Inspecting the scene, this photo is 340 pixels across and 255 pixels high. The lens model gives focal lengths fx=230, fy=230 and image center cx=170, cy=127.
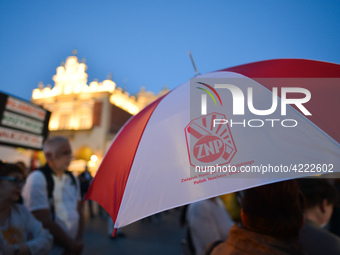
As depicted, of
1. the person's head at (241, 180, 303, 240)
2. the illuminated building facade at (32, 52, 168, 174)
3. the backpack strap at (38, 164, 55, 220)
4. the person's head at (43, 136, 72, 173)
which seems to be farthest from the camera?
the illuminated building facade at (32, 52, 168, 174)

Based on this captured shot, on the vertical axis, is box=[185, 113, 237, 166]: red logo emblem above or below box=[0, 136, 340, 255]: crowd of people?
above

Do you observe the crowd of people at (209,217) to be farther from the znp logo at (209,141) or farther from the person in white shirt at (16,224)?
the znp logo at (209,141)

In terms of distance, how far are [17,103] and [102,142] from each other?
19.6 meters

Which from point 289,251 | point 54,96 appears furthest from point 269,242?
point 54,96

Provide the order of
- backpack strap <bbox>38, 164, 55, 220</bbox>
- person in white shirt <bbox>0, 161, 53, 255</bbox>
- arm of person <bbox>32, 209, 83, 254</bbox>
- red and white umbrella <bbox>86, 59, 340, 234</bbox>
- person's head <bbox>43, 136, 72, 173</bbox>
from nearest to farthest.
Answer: red and white umbrella <bbox>86, 59, 340, 234</bbox>, person in white shirt <bbox>0, 161, 53, 255</bbox>, arm of person <bbox>32, 209, 83, 254</bbox>, backpack strap <bbox>38, 164, 55, 220</bbox>, person's head <bbox>43, 136, 72, 173</bbox>

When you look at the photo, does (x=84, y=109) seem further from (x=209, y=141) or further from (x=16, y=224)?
(x=209, y=141)

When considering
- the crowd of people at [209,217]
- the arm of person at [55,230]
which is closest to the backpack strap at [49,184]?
the crowd of people at [209,217]

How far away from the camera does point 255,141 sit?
1.05 metres

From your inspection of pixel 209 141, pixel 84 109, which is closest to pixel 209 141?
pixel 209 141

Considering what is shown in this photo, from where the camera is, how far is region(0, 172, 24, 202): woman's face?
1827mm

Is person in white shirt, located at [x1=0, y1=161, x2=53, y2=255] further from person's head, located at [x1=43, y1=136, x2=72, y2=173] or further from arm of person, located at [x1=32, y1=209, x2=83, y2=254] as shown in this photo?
person's head, located at [x1=43, y1=136, x2=72, y2=173]

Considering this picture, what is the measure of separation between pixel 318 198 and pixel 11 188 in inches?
102

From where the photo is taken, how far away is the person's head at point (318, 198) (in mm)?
1987

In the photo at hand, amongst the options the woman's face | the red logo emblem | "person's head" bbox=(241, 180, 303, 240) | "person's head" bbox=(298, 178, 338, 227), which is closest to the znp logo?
the red logo emblem
